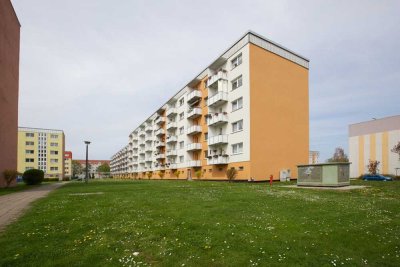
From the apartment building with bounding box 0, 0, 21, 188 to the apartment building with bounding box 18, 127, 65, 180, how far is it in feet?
225

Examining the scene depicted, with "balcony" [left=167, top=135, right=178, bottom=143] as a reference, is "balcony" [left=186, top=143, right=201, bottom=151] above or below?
below

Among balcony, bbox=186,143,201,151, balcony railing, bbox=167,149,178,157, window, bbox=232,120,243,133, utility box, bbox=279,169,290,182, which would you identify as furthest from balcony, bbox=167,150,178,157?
utility box, bbox=279,169,290,182

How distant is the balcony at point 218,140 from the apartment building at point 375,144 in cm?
3596

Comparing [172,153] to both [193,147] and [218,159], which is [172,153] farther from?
[218,159]

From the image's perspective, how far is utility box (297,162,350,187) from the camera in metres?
21.2

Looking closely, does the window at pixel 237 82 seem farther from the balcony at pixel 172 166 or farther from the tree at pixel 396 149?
the tree at pixel 396 149

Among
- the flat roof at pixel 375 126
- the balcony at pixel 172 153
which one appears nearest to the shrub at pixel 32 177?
the balcony at pixel 172 153

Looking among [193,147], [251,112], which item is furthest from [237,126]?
[193,147]

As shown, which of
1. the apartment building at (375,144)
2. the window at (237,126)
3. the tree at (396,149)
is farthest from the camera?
the apartment building at (375,144)

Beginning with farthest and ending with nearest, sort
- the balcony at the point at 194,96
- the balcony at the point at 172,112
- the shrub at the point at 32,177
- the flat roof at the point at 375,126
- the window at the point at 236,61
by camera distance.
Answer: the balcony at the point at 172,112, the flat roof at the point at 375,126, the balcony at the point at 194,96, the window at the point at 236,61, the shrub at the point at 32,177

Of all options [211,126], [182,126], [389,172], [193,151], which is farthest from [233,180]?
[389,172]

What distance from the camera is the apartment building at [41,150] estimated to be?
96.4 m

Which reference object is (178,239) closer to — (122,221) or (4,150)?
(122,221)

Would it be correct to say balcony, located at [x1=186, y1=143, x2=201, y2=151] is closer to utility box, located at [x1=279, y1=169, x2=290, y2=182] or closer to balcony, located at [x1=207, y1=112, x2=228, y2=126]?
balcony, located at [x1=207, y1=112, x2=228, y2=126]
